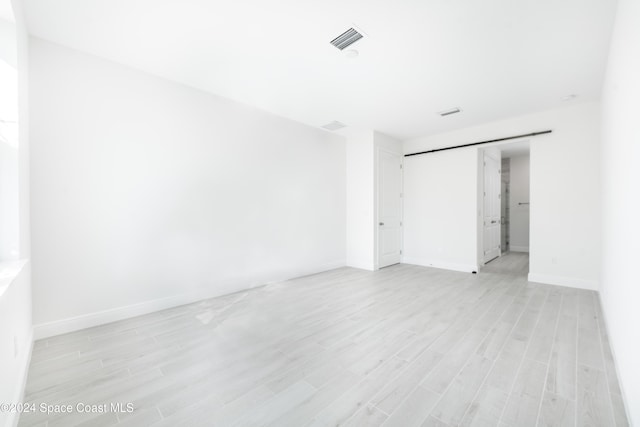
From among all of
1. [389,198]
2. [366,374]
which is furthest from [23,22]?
[389,198]

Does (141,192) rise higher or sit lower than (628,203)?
higher

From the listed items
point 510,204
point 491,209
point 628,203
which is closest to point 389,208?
point 491,209

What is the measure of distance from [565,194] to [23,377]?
21.1 ft

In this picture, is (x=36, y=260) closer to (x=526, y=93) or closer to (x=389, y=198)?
(x=389, y=198)

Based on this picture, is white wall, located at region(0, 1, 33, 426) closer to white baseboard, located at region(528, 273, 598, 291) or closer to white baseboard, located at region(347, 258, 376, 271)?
white baseboard, located at region(347, 258, 376, 271)

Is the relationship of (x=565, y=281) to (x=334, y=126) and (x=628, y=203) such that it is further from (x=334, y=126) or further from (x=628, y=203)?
(x=334, y=126)

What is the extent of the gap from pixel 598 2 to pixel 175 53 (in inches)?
146

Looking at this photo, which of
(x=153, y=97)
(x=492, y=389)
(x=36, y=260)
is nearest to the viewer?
(x=492, y=389)

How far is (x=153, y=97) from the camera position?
3123mm

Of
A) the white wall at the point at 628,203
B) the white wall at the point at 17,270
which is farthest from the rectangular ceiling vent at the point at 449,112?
the white wall at the point at 17,270

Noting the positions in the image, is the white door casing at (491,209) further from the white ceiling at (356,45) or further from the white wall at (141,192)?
the white wall at (141,192)

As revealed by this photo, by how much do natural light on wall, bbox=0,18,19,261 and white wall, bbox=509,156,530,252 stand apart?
9.53 meters

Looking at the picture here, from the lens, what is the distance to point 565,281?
406 cm

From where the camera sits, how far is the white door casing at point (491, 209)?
5660 millimetres
